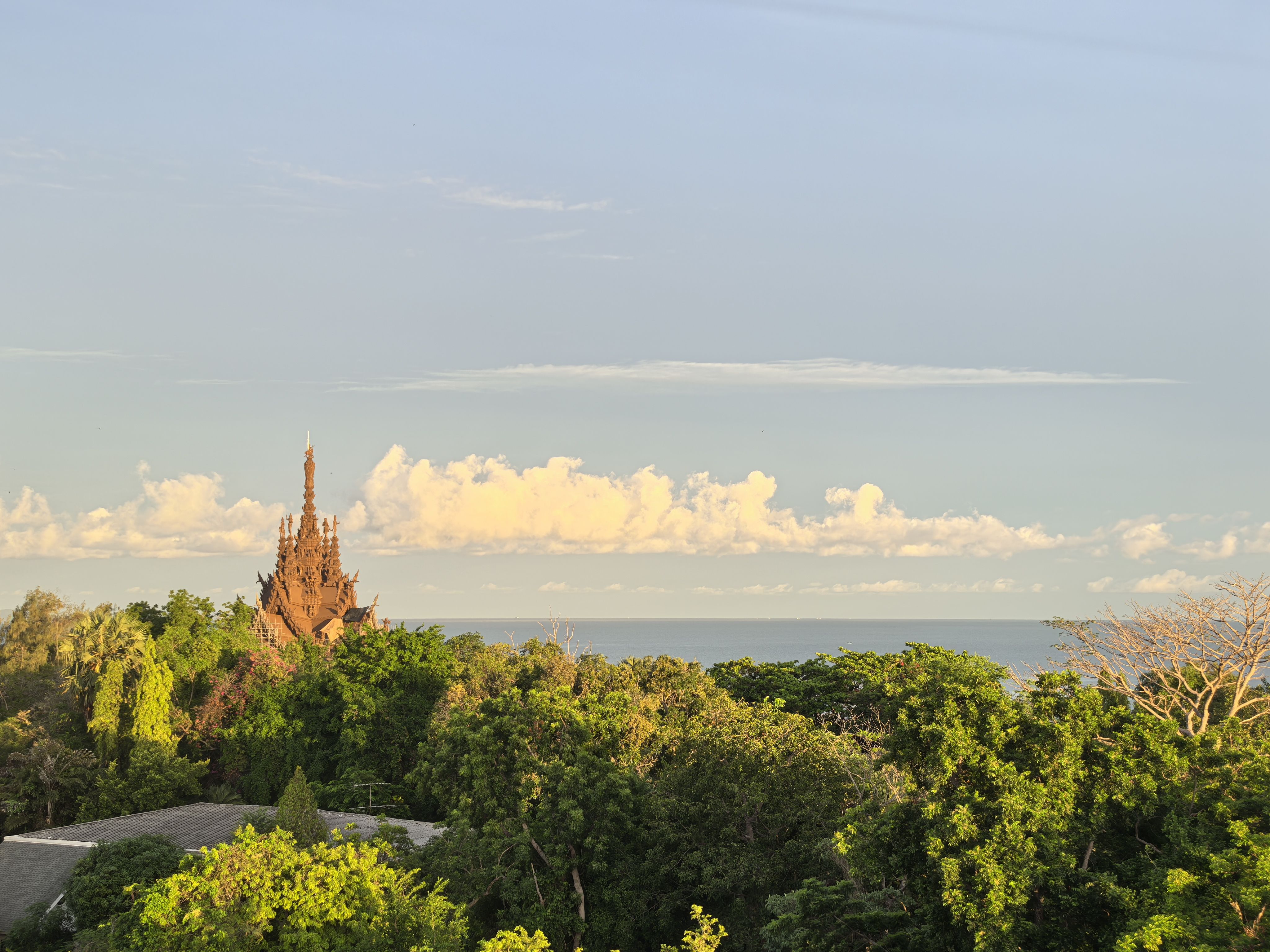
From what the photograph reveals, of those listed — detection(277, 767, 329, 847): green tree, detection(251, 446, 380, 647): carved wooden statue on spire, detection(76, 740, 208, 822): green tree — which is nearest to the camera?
detection(277, 767, 329, 847): green tree

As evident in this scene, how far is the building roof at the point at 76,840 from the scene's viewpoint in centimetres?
3112

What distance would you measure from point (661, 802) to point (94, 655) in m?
36.1

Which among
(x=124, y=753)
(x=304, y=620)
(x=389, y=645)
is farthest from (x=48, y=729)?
(x=304, y=620)

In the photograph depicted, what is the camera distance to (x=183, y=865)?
21516 mm

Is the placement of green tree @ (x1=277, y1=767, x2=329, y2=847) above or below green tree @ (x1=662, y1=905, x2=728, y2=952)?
below

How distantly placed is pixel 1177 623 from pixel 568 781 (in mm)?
14988

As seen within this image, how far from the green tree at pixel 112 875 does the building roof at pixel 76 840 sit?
1098 mm

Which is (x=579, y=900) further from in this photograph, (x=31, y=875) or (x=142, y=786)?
(x=142, y=786)

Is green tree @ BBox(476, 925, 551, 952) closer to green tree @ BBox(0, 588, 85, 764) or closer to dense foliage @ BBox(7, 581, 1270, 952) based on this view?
dense foliage @ BBox(7, 581, 1270, 952)

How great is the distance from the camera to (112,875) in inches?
1122

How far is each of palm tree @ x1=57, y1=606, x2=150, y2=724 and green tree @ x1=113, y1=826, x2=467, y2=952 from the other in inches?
1307

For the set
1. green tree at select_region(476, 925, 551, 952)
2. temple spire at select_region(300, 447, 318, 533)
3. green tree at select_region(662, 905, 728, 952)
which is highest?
temple spire at select_region(300, 447, 318, 533)

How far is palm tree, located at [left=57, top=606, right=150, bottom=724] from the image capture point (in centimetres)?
4797

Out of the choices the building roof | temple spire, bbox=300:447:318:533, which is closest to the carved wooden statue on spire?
temple spire, bbox=300:447:318:533
